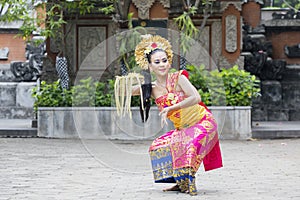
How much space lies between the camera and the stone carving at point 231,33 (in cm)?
1961

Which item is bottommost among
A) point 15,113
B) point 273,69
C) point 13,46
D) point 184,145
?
point 15,113

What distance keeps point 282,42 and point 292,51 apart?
0.41 metres

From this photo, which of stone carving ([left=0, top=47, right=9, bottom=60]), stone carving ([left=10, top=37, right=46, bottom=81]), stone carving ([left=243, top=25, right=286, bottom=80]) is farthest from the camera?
stone carving ([left=0, top=47, right=9, bottom=60])

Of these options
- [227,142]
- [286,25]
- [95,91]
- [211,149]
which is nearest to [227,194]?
[211,149]

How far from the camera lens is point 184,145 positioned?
8.68m

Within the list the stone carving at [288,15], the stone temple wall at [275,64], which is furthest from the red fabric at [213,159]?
the stone carving at [288,15]

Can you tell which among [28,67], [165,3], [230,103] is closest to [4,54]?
[28,67]

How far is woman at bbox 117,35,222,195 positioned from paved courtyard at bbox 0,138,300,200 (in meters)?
0.24

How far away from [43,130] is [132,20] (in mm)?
4000

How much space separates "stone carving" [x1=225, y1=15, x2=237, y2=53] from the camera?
64.3 feet

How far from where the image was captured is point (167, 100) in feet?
28.7

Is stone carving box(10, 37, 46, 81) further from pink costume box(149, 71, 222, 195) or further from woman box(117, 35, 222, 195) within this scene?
pink costume box(149, 71, 222, 195)

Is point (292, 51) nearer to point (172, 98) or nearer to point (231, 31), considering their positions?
point (231, 31)

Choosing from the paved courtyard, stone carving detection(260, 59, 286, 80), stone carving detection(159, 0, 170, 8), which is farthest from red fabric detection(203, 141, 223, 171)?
stone carving detection(260, 59, 286, 80)
